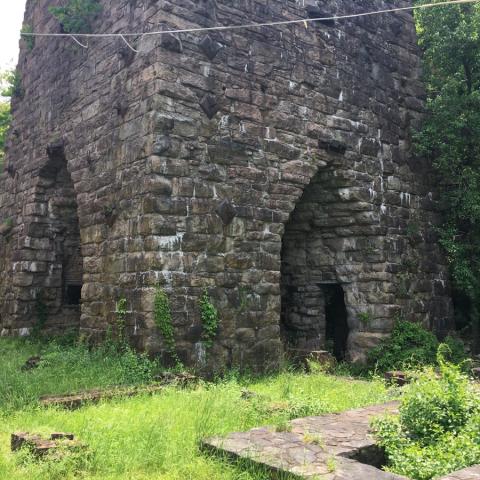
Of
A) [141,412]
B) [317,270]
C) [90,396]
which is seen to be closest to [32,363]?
[90,396]

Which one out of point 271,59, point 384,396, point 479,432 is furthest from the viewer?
point 271,59

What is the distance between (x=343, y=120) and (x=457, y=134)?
2.24m

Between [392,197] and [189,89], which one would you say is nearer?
[189,89]

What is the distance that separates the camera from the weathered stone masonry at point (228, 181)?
6.89m

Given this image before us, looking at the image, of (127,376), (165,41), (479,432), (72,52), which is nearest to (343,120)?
(165,41)

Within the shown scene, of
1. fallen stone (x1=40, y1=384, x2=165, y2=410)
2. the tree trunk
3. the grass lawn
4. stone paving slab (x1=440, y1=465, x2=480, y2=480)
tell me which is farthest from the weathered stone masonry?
stone paving slab (x1=440, y1=465, x2=480, y2=480)

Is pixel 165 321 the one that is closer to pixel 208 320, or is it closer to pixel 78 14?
pixel 208 320

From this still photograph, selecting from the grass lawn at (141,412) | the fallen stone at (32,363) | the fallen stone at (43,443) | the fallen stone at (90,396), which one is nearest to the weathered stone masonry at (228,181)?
the grass lawn at (141,412)

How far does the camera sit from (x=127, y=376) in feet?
20.1

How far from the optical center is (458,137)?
9.49 m

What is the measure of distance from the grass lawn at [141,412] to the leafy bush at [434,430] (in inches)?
37.6

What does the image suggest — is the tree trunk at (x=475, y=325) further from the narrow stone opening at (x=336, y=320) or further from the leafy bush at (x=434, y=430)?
the leafy bush at (x=434, y=430)

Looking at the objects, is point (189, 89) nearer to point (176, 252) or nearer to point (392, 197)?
point (176, 252)

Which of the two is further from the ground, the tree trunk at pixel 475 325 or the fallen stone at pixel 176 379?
the tree trunk at pixel 475 325
